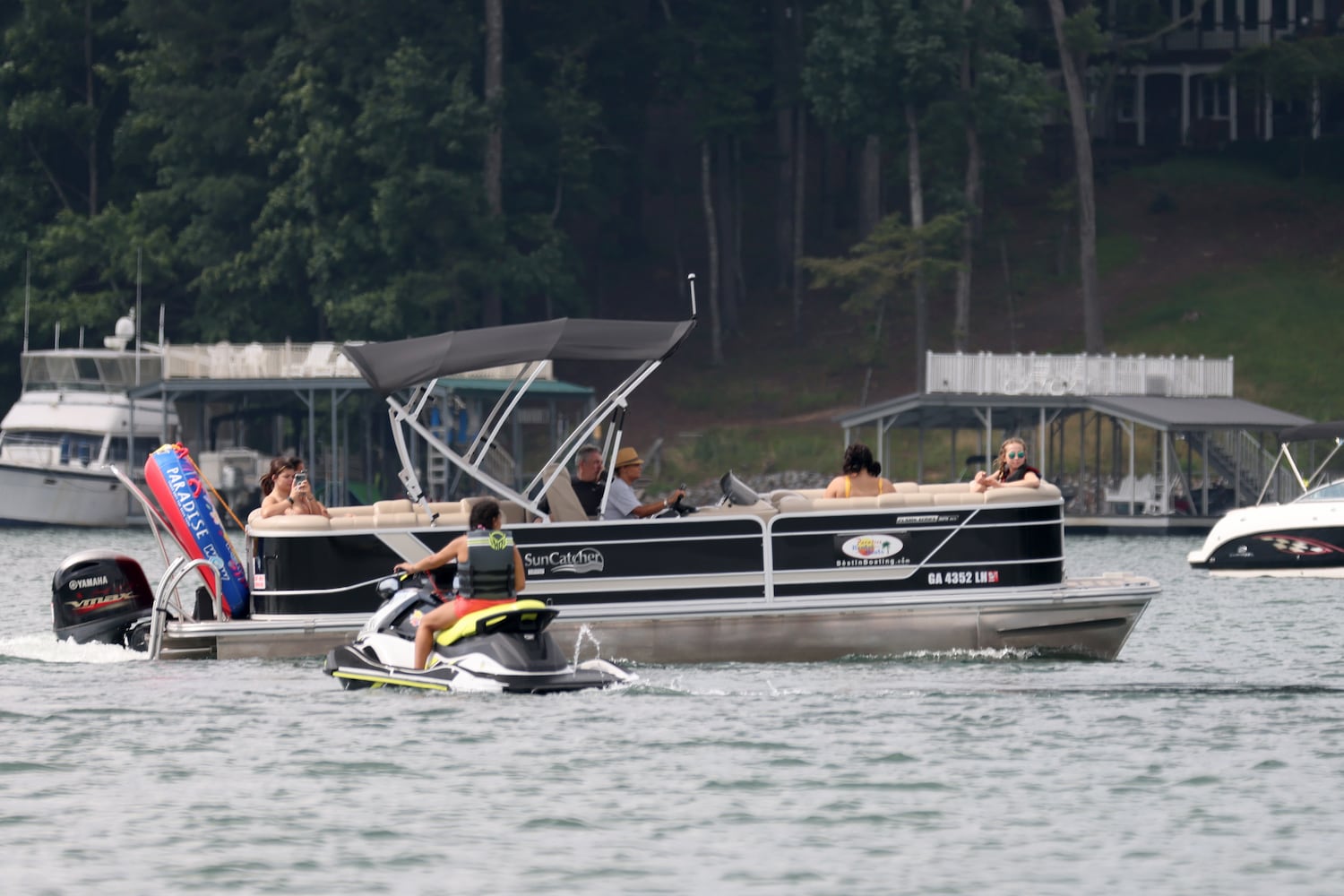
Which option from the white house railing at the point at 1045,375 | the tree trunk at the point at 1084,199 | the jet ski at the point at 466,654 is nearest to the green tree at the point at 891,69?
the tree trunk at the point at 1084,199

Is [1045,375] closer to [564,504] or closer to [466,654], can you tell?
[564,504]

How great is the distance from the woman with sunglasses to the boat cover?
2503 centimetres

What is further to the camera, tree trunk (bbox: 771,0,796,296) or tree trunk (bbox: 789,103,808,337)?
tree trunk (bbox: 771,0,796,296)

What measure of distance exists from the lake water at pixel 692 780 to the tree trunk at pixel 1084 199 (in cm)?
4679

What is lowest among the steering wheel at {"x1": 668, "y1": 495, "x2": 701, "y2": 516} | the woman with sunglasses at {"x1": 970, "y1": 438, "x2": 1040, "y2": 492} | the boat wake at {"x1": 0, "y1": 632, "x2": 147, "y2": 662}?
the boat wake at {"x1": 0, "y1": 632, "x2": 147, "y2": 662}

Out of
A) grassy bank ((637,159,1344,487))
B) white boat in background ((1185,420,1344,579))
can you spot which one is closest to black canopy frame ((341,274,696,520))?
white boat in background ((1185,420,1344,579))

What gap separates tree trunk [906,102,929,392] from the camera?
225 ft

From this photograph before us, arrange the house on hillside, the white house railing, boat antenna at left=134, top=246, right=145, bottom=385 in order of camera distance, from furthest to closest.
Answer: the house on hillside → boat antenna at left=134, top=246, right=145, bottom=385 → the white house railing

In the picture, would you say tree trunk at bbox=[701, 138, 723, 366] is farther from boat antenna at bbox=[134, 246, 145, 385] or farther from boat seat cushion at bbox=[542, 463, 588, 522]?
boat seat cushion at bbox=[542, 463, 588, 522]

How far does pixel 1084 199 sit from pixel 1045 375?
17.0m

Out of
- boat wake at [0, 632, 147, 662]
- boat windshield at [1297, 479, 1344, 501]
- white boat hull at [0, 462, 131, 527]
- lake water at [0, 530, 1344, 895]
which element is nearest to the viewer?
lake water at [0, 530, 1344, 895]

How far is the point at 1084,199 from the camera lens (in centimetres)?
7019

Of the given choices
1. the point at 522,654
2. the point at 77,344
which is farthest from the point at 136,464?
the point at 522,654

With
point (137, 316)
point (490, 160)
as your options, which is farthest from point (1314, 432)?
point (490, 160)
